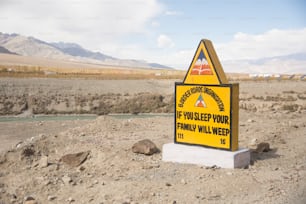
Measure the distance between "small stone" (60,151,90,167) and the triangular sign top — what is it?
3519 millimetres

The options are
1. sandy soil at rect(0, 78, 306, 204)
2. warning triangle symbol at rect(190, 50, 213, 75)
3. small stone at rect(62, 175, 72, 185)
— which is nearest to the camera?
sandy soil at rect(0, 78, 306, 204)

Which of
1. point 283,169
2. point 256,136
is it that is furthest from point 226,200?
point 256,136

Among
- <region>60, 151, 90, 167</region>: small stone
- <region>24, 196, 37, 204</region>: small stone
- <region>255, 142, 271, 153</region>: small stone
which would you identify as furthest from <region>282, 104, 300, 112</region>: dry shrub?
<region>24, 196, 37, 204</region>: small stone

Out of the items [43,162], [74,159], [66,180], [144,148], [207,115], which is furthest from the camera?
[144,148]

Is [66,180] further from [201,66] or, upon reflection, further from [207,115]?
[201,66]

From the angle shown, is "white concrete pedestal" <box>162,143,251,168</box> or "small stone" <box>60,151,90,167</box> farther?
"small stone" <box>60,151,90,167</box>

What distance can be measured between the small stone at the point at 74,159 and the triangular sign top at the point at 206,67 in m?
3.52

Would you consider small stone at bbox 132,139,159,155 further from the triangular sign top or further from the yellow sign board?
the triangular sign top

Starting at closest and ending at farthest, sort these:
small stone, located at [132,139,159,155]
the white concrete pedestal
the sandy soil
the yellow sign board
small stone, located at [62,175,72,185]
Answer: the sandy soil, small stone, located at [62,175,72,185], the white concrete pedestal, the yellow sign board, small stone, located at [132,139,159,155]

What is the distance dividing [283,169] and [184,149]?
247 cm

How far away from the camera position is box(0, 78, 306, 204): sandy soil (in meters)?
8.94

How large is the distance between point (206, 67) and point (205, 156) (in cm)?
227

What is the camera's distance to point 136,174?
1057 centimetres

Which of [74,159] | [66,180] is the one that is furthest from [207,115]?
[66,180]
